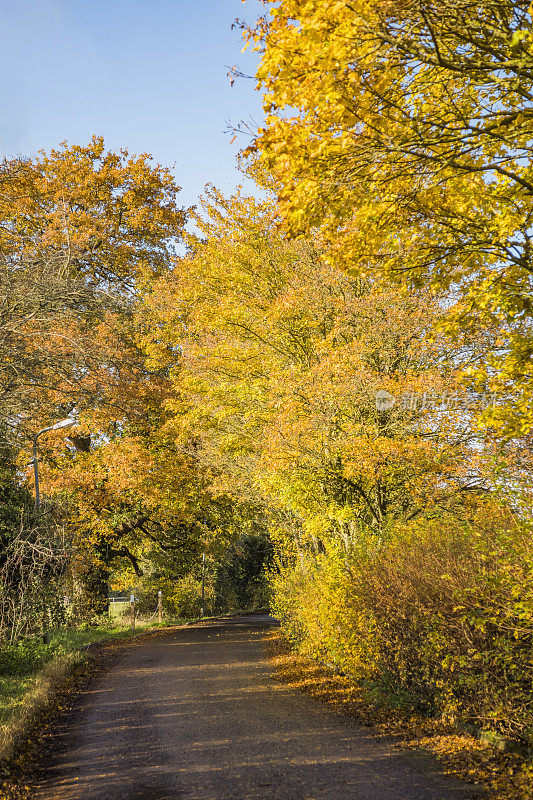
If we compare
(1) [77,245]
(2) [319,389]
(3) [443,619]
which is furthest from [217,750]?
(1) [77,245]

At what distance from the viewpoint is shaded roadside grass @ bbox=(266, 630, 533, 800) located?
203 inches

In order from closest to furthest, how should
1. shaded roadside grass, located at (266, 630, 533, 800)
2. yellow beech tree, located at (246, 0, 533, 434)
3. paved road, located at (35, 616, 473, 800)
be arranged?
yellow beech tree, located at (246, 0, 533, 434) → shaded roadside grass, located at (266, 630, 533, 800) → paved road, located at (35, 616, 473, 800)

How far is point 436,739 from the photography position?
6.48 metres

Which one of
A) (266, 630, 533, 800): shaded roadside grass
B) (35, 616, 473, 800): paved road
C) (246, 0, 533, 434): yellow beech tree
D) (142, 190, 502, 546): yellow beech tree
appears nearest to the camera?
(246, 0, 533, 434): yellow beech tree

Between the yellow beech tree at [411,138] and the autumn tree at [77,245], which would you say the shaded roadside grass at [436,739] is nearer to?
the yellow beech tree at [411,138]

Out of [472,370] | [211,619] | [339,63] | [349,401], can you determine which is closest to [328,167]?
[339,63]

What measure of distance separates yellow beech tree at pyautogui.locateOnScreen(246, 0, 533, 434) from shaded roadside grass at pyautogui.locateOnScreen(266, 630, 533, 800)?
3.28m

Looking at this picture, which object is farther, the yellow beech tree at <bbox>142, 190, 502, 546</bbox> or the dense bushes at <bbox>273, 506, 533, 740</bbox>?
the yellow beech tree at <bbox>142, 190, 502, 546</bbox>

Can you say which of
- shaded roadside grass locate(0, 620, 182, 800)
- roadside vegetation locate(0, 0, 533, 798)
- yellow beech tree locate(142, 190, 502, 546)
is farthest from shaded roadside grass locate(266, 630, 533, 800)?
shaded roadside grass locate(0, 620, 182, 800)

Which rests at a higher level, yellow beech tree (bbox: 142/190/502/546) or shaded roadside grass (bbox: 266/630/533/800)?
yellow beech tree (bbox: 142/190/502/546)

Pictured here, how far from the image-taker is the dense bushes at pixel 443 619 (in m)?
5.26

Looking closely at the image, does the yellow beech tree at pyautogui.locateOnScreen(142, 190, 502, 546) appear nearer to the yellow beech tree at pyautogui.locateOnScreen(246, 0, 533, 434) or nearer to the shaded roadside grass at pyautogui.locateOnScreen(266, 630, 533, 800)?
the shaded roadside grass at pyautogui.locateOnScreen(266, 630, 533, 800)

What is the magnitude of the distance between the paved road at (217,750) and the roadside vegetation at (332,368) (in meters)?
0.93

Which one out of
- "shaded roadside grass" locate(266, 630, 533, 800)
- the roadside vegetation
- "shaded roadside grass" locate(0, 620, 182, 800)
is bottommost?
"shaded roadside grass" locate(266, 630, 533, 800)
